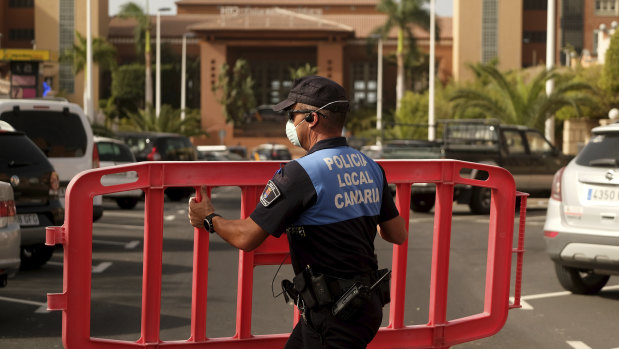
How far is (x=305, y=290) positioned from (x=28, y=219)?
26.9 feet

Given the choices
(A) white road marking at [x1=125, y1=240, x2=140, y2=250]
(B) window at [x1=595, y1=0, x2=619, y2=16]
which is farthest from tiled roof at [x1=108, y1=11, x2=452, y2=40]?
(A) white road marking at [x1=125, y1=240, x2=140, y2=250]

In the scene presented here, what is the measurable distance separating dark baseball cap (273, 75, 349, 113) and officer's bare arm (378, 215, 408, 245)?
612mm

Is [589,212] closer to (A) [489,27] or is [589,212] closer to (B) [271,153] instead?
(B) [271,153]

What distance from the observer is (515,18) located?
314 ft

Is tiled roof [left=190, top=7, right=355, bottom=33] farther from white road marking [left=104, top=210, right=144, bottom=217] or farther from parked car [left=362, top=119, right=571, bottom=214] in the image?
white road marking [left=104, top=210, right=144, bottom=217]

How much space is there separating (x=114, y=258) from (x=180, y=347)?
852cm

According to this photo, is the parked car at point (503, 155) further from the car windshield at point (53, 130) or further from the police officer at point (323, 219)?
the police officer at point (323, 219)

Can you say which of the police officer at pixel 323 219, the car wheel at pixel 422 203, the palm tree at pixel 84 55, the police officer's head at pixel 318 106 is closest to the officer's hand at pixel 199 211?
the police officer at pixel 323 219

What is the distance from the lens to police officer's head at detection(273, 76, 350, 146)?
448 centimetres

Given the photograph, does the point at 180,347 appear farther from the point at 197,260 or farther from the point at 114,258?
the point at 114,258

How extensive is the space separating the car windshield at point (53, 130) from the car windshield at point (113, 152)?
923 centimetres

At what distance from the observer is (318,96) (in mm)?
4477

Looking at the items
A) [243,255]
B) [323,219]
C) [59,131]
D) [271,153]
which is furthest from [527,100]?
[323,219]

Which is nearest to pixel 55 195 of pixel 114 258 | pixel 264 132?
pixel 114 258
